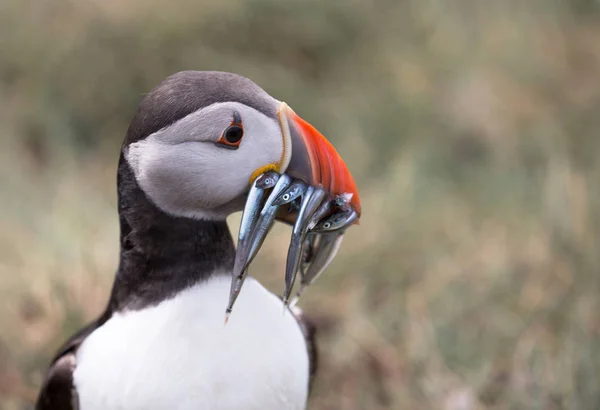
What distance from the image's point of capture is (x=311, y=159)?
2.19 m

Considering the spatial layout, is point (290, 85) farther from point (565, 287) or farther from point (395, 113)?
point (565, 287)

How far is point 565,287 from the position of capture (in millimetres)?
3881

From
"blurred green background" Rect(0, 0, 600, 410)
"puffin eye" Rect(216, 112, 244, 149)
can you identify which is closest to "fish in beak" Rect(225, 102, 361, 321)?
"puffin eye" Rect(216, 112, 244, 149)

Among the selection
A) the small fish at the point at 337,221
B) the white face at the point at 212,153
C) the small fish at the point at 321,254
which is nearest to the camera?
the white face at the point at 212,153

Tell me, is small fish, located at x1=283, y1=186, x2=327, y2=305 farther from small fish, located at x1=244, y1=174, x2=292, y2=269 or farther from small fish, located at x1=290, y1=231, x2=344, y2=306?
small fish, located at x1=290, y1=231, x2=344, y2=306

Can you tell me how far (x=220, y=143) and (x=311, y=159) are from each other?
226mm

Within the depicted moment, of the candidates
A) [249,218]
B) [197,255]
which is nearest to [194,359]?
[197,255]

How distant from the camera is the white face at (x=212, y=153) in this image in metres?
2.15

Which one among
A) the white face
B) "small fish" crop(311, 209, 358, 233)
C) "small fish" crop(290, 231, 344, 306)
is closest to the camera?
the white face

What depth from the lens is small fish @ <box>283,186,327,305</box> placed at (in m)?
2.18

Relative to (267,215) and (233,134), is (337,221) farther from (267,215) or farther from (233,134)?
(233,134)

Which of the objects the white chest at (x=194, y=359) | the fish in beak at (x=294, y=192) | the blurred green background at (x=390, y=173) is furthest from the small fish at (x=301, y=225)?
the blurred green background at (x=390, y=173)

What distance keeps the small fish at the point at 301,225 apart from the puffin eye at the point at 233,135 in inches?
8.3

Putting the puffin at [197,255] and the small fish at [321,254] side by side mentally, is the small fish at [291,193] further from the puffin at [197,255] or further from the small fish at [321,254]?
the small fish at [321,254]
